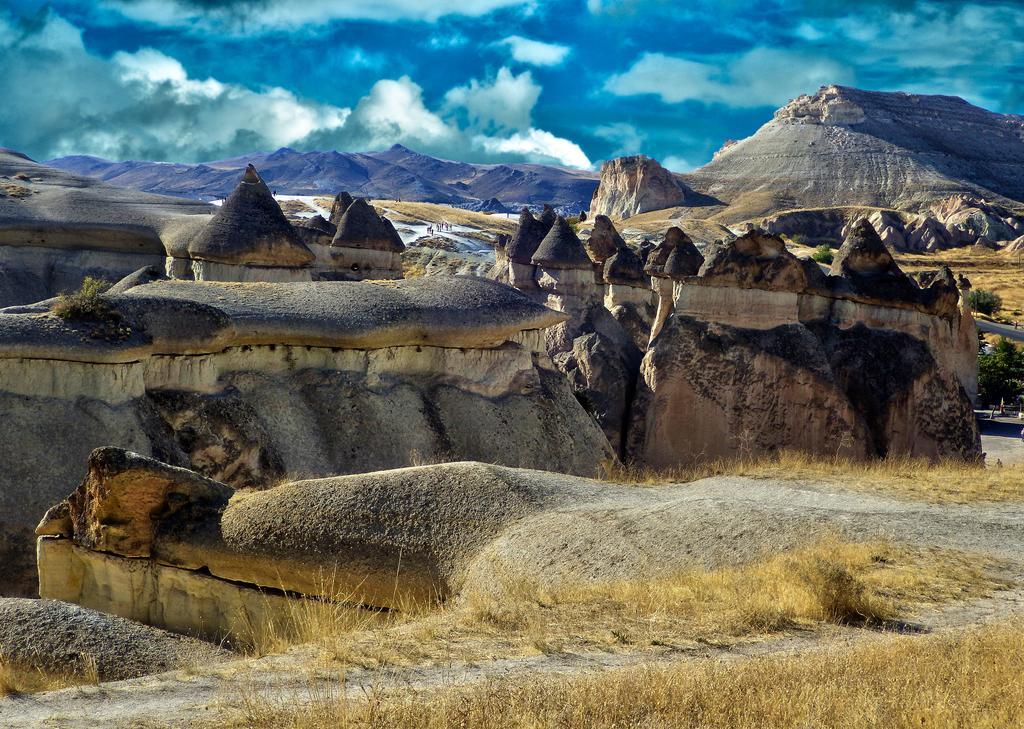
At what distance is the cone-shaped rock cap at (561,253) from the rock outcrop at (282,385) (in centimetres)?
870

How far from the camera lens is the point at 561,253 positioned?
21656 mm

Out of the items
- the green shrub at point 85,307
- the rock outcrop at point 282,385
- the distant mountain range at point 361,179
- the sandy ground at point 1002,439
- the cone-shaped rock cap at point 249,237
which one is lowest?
the sandy ground at point 1002,439

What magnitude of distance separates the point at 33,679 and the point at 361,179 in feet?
566

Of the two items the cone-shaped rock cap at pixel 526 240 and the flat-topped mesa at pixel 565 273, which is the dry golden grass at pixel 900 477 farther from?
the cone-shaped rock cap at pixel 526 240

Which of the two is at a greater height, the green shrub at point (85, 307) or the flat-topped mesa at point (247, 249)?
the flat-topped mesa at point (247, 249)

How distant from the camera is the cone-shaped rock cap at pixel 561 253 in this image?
21641mm

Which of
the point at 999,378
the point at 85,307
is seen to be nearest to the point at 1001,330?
the point at 999,378

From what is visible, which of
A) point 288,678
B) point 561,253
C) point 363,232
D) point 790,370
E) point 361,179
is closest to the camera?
point 288,678

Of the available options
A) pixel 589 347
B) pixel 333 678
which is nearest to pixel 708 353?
pixel 589 347

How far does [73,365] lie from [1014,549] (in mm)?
7578

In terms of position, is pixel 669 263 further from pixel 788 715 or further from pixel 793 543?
pixel 788 715

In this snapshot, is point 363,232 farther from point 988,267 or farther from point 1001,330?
point 988,267

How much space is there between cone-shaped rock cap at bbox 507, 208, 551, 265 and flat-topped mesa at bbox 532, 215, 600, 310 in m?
1.41

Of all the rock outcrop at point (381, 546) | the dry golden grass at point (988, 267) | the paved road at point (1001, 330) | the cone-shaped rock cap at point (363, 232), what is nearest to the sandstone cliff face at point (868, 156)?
the dry golden grass at point (988, 267)
